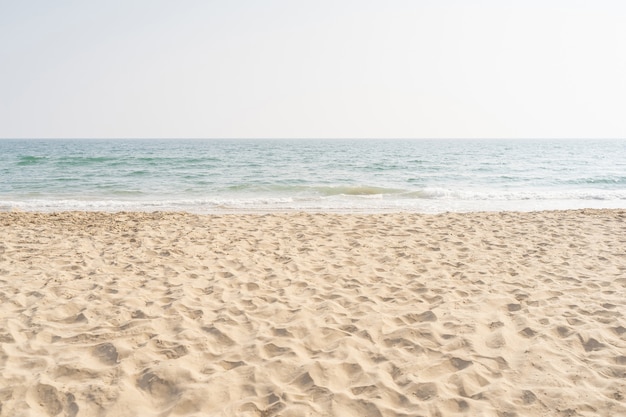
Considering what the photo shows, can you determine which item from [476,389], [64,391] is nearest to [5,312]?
[64,391]

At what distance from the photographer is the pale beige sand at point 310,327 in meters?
3.21

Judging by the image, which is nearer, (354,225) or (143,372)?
(143,372)

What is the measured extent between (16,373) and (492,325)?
13.7ft

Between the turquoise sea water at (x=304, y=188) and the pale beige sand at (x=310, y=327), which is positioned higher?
the pale beige sand at (x=310, y=327)

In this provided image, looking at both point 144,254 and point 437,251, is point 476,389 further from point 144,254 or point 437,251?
point 144,254

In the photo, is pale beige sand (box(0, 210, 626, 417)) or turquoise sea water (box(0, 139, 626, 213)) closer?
pale beige sand (box(0, 210, 626, 417))

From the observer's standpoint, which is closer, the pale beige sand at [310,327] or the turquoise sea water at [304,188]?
the pale beige sand at [310,327]

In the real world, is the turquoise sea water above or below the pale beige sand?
below

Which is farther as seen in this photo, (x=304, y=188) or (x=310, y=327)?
(x=304, y=188)

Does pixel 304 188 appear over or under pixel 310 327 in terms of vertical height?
under

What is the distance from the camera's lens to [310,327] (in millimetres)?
4324

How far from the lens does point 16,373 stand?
343 cm

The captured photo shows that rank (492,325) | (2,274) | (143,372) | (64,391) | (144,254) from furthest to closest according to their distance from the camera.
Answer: (144,254)
(2,274)
(492,325)
(143,372)
(64,391)

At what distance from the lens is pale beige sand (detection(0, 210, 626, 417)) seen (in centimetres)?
321
